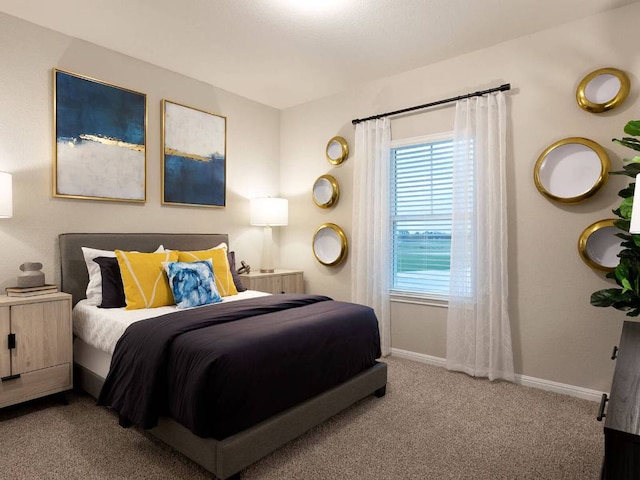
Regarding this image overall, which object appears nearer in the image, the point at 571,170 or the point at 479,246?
the point at 571,170

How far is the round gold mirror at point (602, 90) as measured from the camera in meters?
2.72

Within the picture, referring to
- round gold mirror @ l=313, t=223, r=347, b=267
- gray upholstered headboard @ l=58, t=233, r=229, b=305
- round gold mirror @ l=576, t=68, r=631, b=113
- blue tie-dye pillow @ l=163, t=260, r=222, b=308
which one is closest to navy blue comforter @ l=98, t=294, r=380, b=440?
blue tie-dye pillow @ l=163, t=260, r=222, b=308

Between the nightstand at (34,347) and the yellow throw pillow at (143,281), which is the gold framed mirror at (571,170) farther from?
the nightstand at (34,347)

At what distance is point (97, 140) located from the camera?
3303 millimetres

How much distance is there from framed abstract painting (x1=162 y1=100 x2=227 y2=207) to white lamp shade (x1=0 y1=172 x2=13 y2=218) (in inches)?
50.7

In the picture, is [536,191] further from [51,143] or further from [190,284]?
[51,143]

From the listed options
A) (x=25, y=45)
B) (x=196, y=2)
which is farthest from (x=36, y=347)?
(x=196, y=2)

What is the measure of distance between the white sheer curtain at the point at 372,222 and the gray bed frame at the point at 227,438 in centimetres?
110

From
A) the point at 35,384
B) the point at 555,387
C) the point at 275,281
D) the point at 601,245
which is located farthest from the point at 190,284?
the point at 601,245

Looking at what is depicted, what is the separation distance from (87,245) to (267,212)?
176 cm

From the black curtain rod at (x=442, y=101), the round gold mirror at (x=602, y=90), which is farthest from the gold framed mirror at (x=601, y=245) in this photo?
the black curtain rod at (x=442, y=101)

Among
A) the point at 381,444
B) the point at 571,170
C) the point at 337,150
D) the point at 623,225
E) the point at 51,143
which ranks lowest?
the point at 381,444

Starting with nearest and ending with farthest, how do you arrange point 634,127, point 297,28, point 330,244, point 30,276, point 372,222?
point 634,127, point 30,276, point 297,28, point 372,222, point 330,244

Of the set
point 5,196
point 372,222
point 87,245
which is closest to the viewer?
point 5,196
